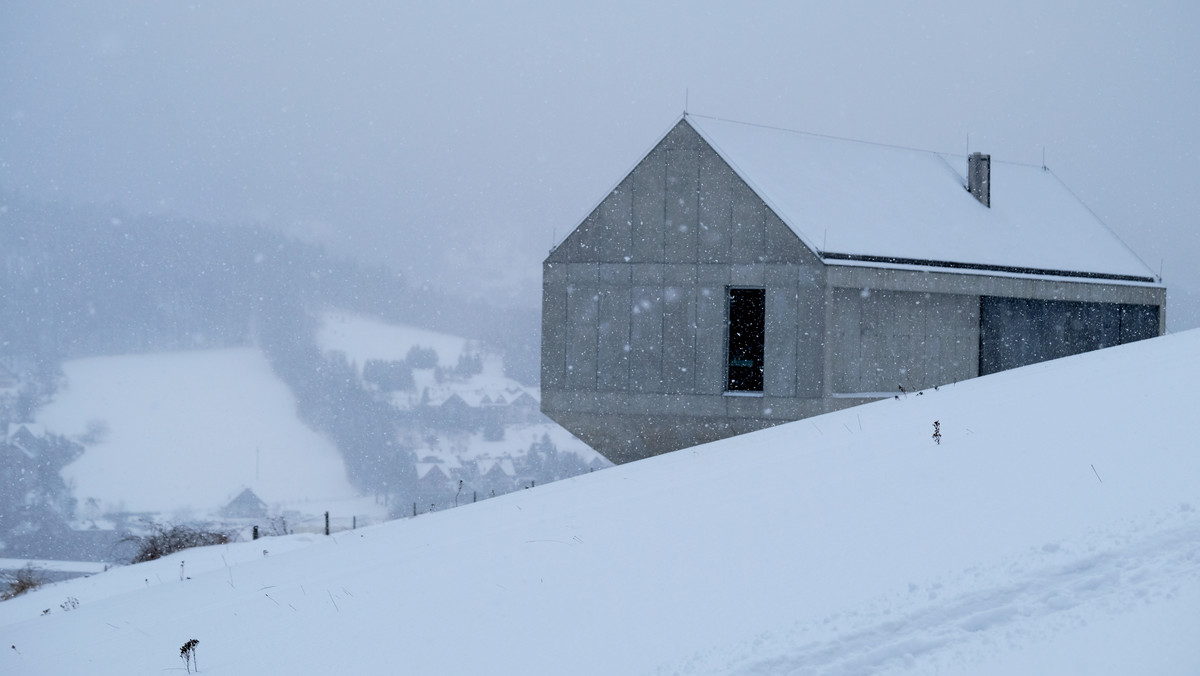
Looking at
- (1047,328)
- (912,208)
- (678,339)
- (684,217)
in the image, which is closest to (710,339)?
(678,339)

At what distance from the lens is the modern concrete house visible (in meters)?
22.8

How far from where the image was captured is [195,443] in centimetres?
12012

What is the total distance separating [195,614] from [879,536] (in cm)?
560

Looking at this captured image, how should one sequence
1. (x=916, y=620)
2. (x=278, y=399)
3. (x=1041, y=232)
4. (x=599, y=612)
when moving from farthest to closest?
(x=278, y=399) < (x=1041, y=232) < (x=599, y=612) < (x=916, y=620)

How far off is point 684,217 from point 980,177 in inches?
433

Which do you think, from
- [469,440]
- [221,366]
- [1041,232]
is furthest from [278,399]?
[1041,232]

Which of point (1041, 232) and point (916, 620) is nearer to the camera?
point (916, 620)

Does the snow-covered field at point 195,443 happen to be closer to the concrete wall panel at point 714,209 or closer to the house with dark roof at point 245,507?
the house with dark roof at point 245,507

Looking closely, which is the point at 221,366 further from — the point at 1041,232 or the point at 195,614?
the point at 195,614

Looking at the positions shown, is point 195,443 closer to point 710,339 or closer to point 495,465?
point 495,465

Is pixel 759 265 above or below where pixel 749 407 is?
above

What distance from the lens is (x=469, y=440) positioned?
117 metres

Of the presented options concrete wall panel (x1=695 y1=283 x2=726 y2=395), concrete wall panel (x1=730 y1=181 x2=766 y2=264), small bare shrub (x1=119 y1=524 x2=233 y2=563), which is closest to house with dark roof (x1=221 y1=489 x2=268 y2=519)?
small bare shrub (x1=119 y1=524 x2=233 y2=563)

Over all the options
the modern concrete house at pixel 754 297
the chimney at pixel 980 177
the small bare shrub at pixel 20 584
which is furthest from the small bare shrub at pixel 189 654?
the chimney at pixel 980 177
